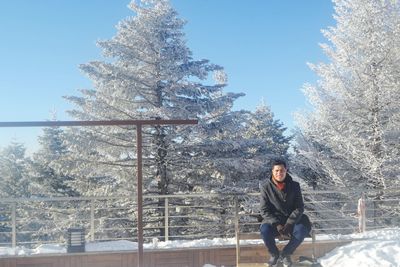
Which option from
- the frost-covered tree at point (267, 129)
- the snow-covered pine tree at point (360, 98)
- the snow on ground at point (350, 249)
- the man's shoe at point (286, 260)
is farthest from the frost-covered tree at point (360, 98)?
the man's shoe at point (286, 260)

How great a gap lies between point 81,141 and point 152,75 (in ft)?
11.3

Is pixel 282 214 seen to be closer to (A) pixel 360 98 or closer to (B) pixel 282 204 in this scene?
(B) pixel 282 204

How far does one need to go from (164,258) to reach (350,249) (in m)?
3.06

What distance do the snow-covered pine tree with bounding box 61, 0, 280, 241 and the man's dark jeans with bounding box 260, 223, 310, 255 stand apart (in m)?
10.5

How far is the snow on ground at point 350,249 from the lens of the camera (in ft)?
21.6

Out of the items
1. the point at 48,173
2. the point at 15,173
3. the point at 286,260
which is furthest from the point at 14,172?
the point at 286,260

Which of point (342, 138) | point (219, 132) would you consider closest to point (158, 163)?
point (219, 132)

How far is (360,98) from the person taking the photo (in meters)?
15.3

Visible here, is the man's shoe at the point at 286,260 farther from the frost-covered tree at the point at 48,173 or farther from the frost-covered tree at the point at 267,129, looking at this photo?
the frost-covered tree at the point at 48,173

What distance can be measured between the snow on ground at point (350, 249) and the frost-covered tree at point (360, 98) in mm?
6099

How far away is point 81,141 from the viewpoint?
16.1 m

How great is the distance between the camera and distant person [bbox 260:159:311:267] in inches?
216

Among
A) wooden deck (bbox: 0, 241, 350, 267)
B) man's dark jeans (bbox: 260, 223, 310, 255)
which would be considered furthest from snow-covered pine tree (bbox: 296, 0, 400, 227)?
man's dark jeans (bbox: 260, 223, 310, 255)

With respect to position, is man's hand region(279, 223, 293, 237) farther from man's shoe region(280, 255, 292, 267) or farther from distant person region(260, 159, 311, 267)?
man's shoe region(280, 255, 292, 267)
